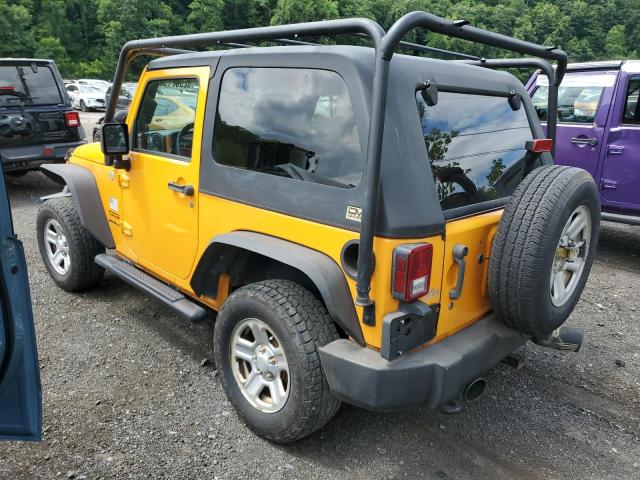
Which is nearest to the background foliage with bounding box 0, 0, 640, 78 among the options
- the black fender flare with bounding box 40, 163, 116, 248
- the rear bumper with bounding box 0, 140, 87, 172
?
the rear bumper with bounding box 0, 140, 87, 172

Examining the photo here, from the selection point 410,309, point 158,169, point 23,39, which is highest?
point 23,39

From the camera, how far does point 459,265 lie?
7.67ft

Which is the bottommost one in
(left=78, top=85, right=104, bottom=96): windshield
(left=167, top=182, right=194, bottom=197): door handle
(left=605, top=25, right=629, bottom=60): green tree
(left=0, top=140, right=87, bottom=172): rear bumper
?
(left=0, top=140, right=87, bottom=172): rear bumper

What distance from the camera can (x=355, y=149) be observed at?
225 centimetres

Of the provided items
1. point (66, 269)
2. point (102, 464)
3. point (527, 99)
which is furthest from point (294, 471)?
point (66, 269)

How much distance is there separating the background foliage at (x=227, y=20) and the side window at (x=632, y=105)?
1374 inches

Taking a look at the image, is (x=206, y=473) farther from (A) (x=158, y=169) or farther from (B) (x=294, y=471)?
(A) (x=158, y=169)

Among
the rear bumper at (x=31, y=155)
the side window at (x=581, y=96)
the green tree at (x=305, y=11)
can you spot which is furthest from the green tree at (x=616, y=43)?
the rear bumper at (x=31, y=155)

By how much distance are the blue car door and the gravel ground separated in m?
0.71

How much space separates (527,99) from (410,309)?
180cm

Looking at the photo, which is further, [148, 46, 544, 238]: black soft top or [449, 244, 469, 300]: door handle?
[449, 244, 469, 300]: door handle

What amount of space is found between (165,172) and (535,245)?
2.18m

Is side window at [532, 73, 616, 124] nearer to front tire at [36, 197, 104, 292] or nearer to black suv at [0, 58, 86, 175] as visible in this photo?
front tire at [36, 197, 104, 292]

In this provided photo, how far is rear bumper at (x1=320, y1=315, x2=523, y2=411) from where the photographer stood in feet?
6.96
